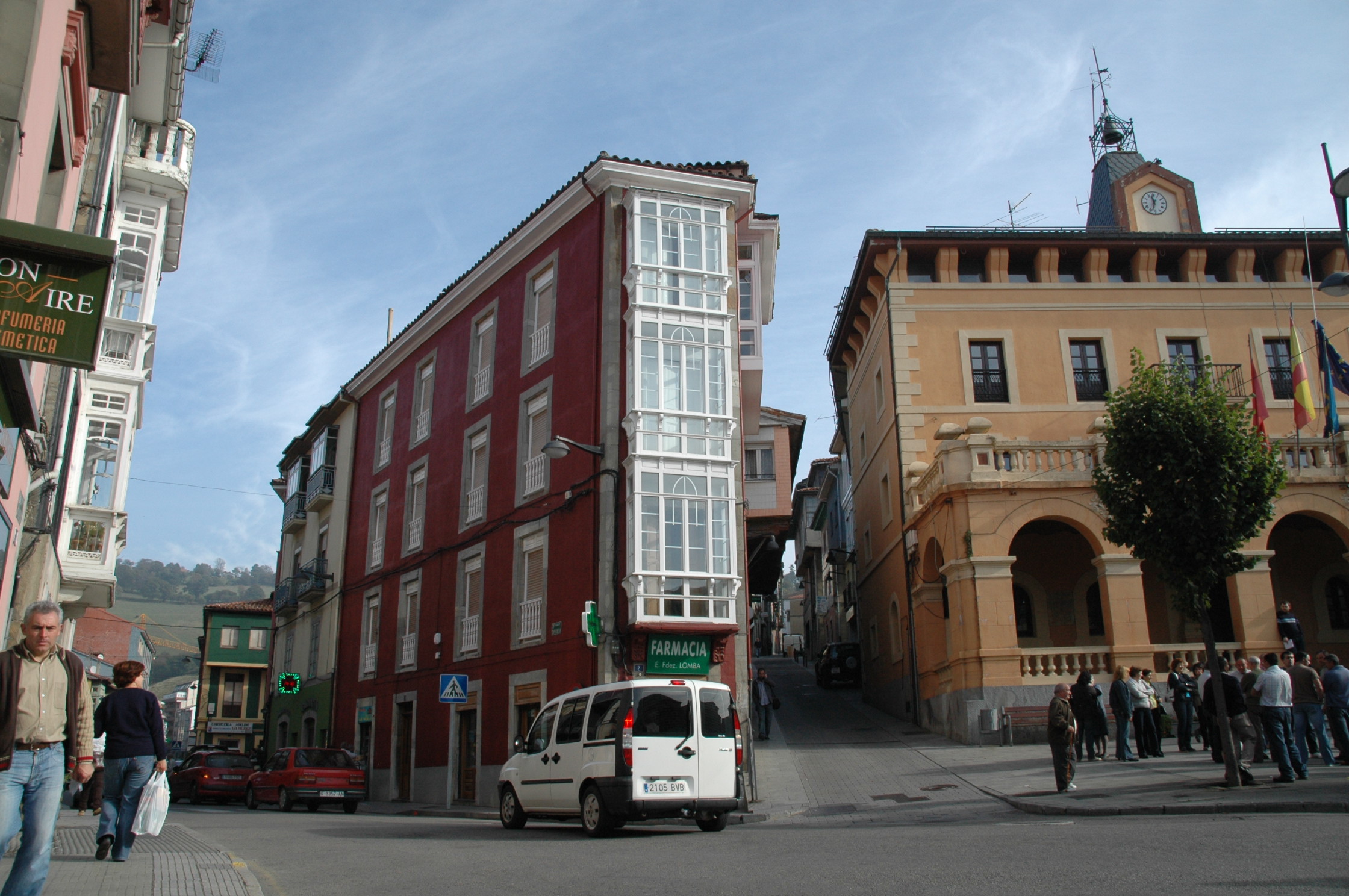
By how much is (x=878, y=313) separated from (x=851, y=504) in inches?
457

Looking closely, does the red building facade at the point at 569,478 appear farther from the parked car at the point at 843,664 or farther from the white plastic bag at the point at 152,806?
the parked car at the point at 843,664

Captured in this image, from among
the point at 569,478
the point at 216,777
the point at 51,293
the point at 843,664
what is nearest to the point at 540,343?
the point at 569,478

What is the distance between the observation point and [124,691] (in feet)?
27.7

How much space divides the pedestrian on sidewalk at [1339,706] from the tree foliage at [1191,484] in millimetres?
1809

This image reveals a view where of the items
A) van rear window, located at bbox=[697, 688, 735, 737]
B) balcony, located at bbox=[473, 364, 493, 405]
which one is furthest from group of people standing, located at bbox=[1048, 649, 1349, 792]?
balcony, located at bbox=[473, 364, 493, 405]

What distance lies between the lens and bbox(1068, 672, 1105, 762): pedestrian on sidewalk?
16359 mm

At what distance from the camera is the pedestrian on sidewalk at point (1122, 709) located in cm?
1627

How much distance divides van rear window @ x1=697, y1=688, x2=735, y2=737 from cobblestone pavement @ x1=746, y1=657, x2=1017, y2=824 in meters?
1.70

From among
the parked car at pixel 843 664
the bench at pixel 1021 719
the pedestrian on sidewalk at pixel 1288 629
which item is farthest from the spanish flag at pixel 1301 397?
the parked car at pixel 843 664

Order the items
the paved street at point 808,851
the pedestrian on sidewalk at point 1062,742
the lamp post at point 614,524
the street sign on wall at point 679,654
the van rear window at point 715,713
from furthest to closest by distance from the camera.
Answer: the street sign on wall at point 679,654, the lamp post at point 614,524, the pedestrian on sidewalk at point 1062,742, the van rear window at point 715,713, the paved street at point 808,851

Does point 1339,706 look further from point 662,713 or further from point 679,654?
point 679,654

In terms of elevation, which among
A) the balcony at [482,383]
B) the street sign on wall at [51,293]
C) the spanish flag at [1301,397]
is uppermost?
the balcony at [482,383]

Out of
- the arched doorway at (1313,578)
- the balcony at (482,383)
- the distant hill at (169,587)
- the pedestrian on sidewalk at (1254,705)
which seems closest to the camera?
the pedestrian on sidewalk at (1254,705)

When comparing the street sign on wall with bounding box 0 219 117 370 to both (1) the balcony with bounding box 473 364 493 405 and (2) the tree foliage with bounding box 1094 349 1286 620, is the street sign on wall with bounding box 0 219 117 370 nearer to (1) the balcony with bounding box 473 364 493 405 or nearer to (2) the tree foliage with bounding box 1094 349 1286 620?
(2) the tree foliage with bounding box 1094 349 1286 620
